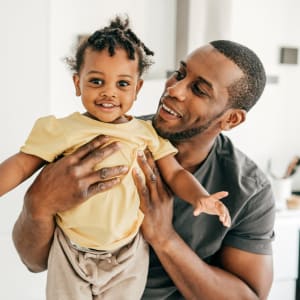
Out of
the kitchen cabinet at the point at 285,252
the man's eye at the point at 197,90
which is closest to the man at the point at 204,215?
the man's eye at the point at 197,90

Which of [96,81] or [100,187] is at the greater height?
[96,81]

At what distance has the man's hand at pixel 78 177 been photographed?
3.73 ft

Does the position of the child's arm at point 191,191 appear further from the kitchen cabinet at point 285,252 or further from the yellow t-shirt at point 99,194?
the kitchen cabinet at point 285,252

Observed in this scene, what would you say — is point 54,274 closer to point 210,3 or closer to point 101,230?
point 101,230

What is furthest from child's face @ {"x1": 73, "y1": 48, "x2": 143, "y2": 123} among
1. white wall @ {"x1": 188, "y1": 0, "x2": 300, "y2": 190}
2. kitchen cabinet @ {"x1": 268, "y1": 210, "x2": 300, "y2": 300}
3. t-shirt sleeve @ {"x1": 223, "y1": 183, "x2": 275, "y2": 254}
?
white wall @ {"x1": 188, "y1": 0, "x2": 300, "y2": 190}

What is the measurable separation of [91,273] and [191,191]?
31 cm

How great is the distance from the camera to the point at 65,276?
1.19 metres

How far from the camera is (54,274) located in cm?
121

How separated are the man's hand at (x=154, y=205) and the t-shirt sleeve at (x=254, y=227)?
24 cm

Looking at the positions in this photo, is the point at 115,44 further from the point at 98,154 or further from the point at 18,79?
the point at 18,79

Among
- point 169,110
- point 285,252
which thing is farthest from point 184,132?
point 285,252

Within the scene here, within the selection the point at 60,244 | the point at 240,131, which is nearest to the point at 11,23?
the point at 60,244

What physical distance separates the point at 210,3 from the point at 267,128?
85cm

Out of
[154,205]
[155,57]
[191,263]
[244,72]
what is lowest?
[191,263]
